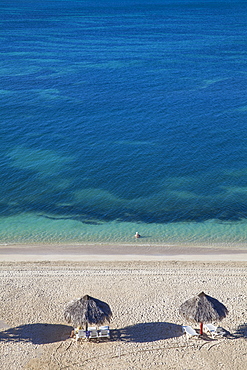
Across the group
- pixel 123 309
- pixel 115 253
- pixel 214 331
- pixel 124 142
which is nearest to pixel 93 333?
pixel 123 309

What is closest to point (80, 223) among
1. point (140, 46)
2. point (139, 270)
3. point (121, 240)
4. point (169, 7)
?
point (121, 240)

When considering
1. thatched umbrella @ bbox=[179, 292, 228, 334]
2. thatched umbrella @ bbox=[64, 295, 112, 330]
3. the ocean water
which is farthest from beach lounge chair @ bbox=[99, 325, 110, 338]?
the ocean water

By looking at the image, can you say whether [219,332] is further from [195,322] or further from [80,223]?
[80,223]

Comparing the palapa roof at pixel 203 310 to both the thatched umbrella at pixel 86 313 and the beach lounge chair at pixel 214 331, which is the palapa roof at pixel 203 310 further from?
the thatched umbrella at pixel 86 313

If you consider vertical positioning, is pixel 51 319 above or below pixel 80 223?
below

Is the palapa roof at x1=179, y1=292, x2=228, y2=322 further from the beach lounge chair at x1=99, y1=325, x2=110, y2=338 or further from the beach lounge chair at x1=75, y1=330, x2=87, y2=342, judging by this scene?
the beach lounge chair at x1=75, y1=330, x2=87, y2=342

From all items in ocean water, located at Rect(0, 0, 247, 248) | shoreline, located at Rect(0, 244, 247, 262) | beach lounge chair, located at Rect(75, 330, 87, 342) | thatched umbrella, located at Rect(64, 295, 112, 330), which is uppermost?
ocean water, located at Rect(0, 0, 247, 248)
